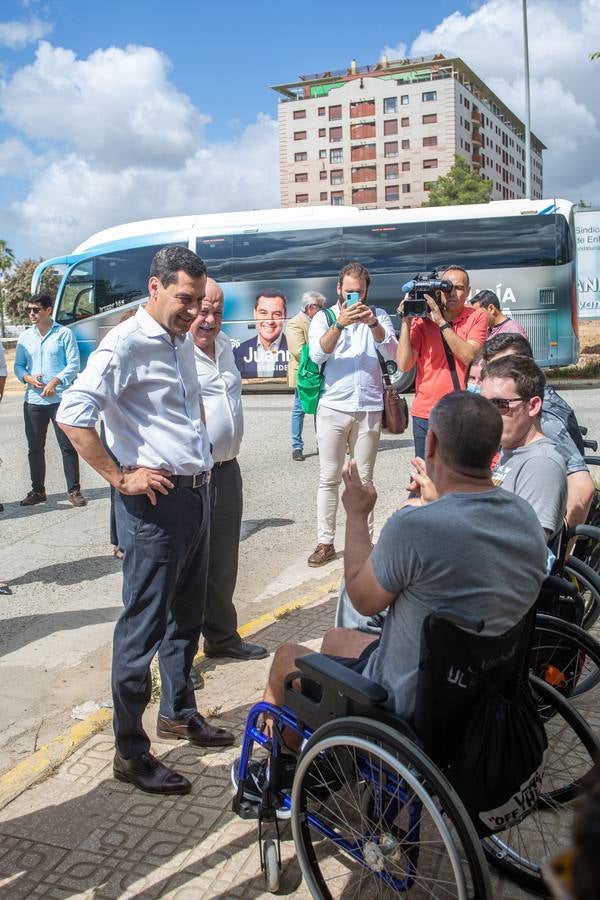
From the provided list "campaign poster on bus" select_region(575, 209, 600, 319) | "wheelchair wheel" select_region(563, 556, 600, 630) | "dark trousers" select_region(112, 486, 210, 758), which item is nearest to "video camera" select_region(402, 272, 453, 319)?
"wheelchair wheel" select_region(563, 556, 600, 630)

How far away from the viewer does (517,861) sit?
8.51ft

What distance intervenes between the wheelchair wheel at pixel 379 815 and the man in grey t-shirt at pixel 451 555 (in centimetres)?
17

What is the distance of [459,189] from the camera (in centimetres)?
6575

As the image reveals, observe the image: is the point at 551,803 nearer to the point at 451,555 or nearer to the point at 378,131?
the point at 451,555

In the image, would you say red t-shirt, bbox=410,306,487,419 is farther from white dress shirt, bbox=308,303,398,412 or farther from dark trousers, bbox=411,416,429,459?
white dress shirt, bbox=308,303,398,412

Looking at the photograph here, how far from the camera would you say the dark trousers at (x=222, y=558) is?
4.46 m

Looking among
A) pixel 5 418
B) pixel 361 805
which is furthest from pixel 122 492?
pixel 5 418

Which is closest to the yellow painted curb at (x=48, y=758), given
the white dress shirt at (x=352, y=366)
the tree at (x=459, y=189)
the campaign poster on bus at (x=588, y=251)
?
the white dress shirt at (x=352, y=366)

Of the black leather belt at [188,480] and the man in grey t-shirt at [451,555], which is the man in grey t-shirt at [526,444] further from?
the black leather belt at [188,480]

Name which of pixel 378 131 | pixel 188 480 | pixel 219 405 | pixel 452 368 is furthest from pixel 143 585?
pixel 378 131

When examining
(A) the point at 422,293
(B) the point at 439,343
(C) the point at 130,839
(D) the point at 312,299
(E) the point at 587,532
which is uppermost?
(D) the point at 312,299

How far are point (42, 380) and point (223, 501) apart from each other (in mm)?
4812

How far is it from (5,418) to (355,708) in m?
15.3

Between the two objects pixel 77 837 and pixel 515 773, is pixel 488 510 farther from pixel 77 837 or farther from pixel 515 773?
pixel 77 837
